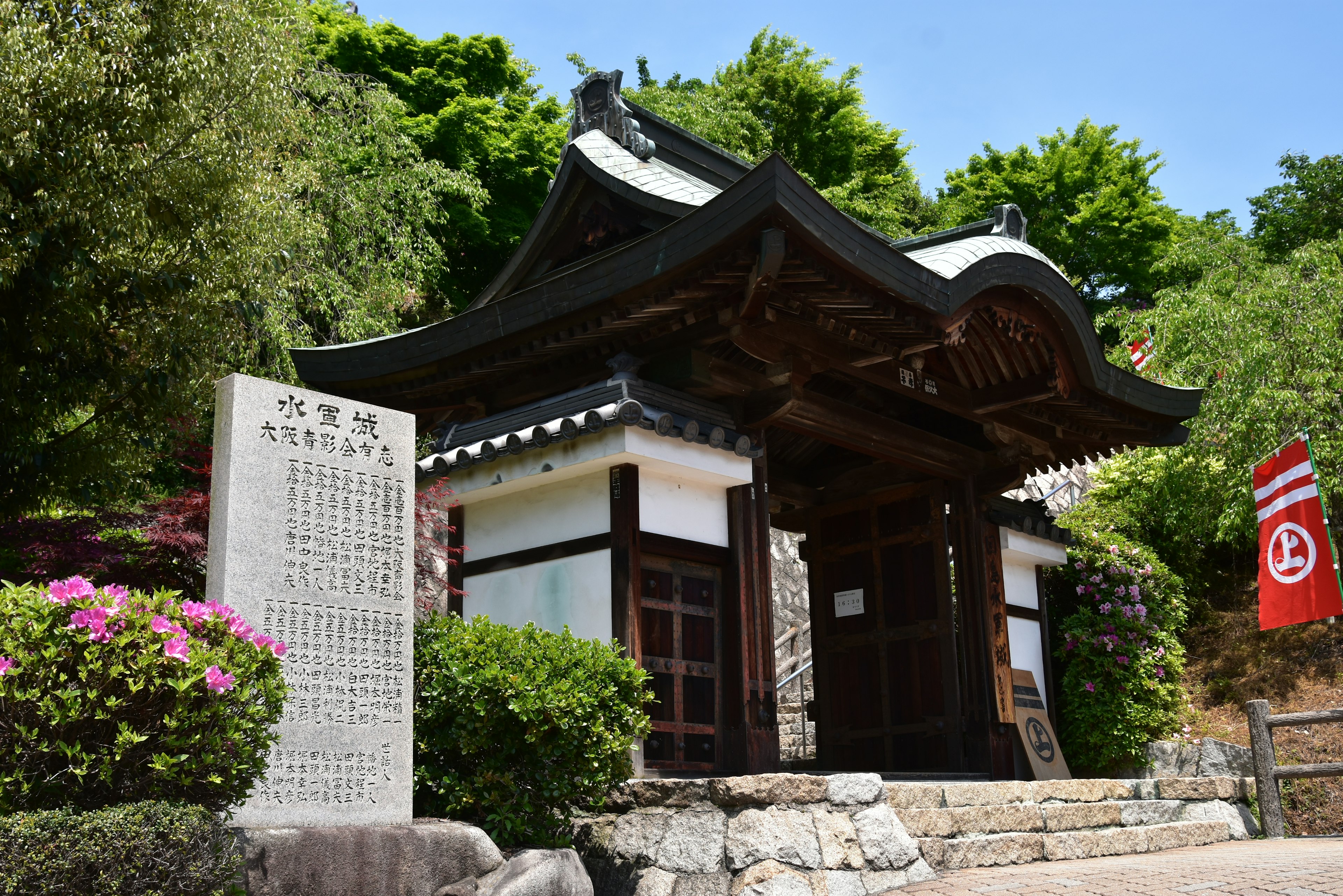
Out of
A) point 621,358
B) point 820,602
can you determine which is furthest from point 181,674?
point 820,602

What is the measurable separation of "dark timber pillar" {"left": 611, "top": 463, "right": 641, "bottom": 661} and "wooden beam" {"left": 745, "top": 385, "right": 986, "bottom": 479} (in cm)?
127

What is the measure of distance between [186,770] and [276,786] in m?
0.99

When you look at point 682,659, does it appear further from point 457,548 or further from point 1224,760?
point 1224,760

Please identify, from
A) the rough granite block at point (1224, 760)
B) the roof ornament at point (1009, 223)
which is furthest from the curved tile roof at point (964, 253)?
the rough granite block at point (1224, 760)

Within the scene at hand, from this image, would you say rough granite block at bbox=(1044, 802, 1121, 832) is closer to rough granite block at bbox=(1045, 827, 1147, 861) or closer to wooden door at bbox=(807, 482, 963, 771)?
rough granite block at bbox=(1045, 827, 1147, 861)

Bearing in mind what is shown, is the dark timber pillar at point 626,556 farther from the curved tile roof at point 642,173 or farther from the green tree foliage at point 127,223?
the green tree foliage at point 127,223

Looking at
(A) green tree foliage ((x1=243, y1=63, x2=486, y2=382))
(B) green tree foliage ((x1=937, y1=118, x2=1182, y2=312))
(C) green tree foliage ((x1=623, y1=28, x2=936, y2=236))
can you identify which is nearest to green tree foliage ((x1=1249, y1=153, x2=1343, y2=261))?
(B) green tree foliage ((x1=937, y1=118, x2=1182, y2=312))

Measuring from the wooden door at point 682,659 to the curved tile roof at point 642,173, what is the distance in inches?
110

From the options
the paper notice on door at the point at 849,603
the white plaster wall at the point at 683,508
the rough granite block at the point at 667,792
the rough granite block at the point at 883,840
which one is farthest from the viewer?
the paper notice on door at the point at 849,603

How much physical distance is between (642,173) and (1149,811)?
6.42 meters

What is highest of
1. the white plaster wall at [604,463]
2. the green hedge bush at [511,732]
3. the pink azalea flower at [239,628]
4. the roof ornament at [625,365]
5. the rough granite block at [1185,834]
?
the roof ornament at [625,365]

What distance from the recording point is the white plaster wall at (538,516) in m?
8.09

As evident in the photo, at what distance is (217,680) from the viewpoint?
163 inches

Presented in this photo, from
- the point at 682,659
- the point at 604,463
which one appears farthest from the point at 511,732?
the point at 604,463
